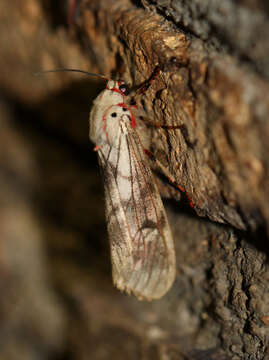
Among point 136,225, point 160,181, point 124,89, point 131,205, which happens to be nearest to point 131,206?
point 131,205

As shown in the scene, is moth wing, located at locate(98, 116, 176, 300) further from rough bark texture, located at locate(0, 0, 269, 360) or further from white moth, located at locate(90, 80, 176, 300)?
rough bark texture, located at locate(0, 0, 269, 360)

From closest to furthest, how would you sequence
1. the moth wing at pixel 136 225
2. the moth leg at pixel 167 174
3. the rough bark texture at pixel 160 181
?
the rough bark texture at pixel 160 181
the moth leg at pixel 167 174
the moth wing at pixel 136 225

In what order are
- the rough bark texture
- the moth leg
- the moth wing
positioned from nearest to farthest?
the rough bark texture < the moth leg < the moth wing

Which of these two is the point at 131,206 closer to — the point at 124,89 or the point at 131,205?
the point at 131,205

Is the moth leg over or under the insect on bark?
over

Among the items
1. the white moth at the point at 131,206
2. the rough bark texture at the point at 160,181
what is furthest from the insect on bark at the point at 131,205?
the rough bark texture at the point at 160,181

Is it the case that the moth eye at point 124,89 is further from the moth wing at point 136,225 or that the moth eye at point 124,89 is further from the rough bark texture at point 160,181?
the moth wing at point 136,225

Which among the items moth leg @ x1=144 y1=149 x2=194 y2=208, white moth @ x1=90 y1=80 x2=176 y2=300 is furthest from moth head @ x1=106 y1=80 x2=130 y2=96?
moth leg @ x1=144 y1=149 x2=194 y2=208

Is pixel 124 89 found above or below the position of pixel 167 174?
above
